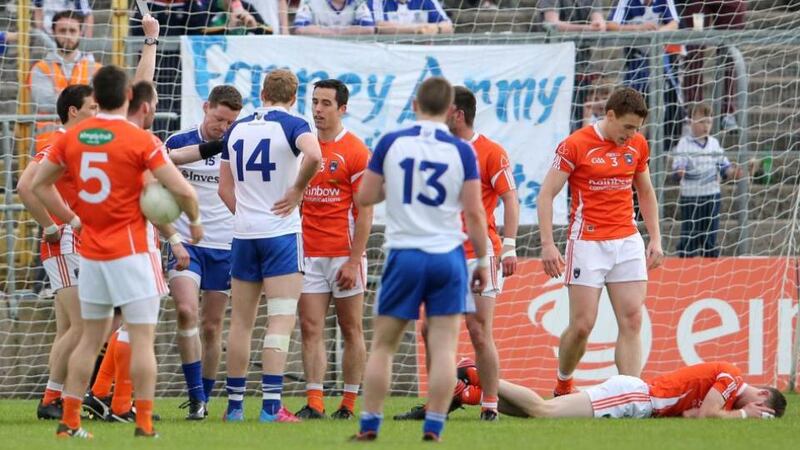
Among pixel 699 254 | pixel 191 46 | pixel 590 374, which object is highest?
pixel 191 46

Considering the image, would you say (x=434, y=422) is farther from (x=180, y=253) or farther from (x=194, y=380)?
(x=194, y=380)

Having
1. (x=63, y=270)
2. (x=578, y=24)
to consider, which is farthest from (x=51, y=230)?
(x=578, y=24)

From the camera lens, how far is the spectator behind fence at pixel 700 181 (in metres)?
14.0

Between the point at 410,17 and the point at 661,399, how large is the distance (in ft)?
20.0

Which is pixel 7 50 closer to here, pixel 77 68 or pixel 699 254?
pixel 77 68

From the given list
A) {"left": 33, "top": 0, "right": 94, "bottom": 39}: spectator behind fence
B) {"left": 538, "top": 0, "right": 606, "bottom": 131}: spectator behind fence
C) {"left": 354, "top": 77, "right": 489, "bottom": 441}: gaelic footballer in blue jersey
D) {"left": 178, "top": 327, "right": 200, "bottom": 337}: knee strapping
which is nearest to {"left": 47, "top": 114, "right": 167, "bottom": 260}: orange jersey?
{"left": 354, "top": 77, "right": 489, "bottom": 441}: gaelic footballer in blue jersey

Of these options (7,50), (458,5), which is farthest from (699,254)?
(7,50)

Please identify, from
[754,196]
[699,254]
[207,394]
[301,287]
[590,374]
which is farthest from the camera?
[754,196]

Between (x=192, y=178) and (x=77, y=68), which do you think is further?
(x=77, y=68)

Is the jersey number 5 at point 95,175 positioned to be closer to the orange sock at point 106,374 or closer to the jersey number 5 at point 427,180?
the jersey number 5 at point 427,180

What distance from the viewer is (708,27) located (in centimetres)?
1509

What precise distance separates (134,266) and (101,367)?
7.15 feet

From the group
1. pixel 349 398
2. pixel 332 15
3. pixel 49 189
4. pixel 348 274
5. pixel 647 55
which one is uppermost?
pixel 332 15

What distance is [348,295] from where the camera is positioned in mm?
9805
